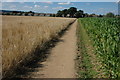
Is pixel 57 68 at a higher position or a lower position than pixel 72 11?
lower

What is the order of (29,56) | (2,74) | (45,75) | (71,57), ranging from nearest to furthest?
(2,74) < (45,75) < (29,56) < (71,57)

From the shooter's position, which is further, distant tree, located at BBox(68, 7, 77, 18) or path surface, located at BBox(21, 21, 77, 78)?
distant tree, located at BBox(68, 7, 77, 18)

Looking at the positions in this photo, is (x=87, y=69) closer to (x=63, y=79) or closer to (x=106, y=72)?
(x=106, y=72)

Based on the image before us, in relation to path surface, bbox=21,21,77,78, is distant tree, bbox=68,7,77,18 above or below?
above

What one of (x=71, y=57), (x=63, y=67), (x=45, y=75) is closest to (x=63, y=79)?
(x=45, y=75)

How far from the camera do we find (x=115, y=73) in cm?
630

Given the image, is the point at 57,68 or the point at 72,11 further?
the point at 72,11

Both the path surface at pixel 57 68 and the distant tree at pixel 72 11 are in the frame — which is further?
the distant tree at pixel 72 11

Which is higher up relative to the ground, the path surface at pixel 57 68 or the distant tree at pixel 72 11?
the distant tree at pixel 72 11

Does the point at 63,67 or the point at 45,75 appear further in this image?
the point at 63,67

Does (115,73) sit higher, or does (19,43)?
(19,43)

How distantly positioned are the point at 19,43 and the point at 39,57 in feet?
4.43

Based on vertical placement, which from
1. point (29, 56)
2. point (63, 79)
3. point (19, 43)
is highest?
point (19, 43)

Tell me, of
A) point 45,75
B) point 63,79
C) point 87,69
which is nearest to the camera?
point 63,79
